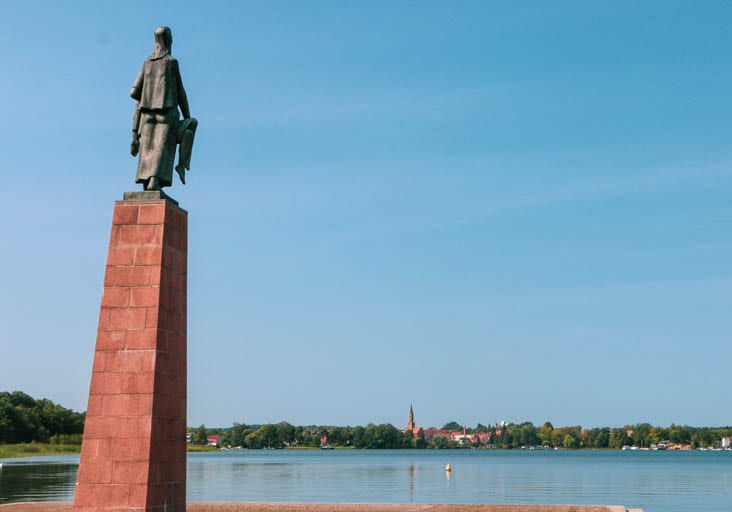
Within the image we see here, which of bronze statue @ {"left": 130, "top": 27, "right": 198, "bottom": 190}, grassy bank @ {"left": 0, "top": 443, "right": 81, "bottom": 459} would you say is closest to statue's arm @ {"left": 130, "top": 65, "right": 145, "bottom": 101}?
bronze statue @ {"left": 130, "top": 27, "right": 198, "bottom": 190}

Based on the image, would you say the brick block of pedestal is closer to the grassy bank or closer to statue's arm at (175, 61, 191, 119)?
statue's arm at (175, 61, 191, 119)

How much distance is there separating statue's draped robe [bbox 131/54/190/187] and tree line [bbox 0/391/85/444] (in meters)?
103

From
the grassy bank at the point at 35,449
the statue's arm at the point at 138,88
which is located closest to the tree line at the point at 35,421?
the grassy bank at the point at 35,449

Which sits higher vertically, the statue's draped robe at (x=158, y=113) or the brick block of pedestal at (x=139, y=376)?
the statue's draped robe at (x=158, y=113)

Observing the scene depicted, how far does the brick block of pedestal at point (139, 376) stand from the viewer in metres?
17.5

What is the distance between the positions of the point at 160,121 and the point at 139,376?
18.8ft

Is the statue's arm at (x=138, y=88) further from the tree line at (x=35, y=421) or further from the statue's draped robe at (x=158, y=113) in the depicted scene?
the tree line at (x=35, y=421)

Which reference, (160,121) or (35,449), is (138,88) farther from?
(35,449)

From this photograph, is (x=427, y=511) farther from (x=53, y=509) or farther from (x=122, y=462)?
(x=122, y=462)

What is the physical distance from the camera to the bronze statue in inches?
778

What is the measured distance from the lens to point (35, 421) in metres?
124

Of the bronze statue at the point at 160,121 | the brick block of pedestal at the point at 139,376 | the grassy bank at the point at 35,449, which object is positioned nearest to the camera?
the brick block of pedestal at the point at 139,376

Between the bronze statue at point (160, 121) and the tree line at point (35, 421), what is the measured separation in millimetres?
103398

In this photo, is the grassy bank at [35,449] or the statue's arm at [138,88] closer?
the statue's arm at [138,88]
